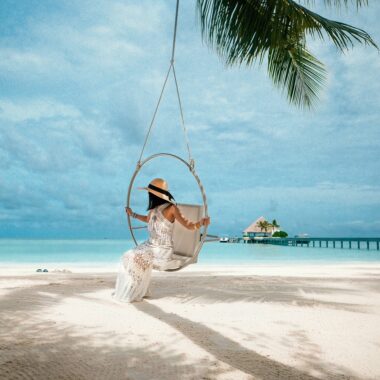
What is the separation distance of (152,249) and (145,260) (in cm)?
15

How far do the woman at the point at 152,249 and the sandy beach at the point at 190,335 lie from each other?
157 millimetres

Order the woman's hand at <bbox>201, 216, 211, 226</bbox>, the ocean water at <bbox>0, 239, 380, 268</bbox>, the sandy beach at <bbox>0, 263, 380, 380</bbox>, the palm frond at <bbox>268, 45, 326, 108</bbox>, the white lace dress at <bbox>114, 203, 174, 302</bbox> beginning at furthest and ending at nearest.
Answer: the ocean water at <bbox>0, 239, 380, 268</bbox>
the palm frond at <bbox>268, 45, 326, 108</bbox>
the woman's hand at <bbox>201, 216, 211, 226</bbox>
the white lace dress at <bbox>114, 203, 174, 302</bbox>
the sandy beach at <bbox>0, 263, 380, 380</bbox>

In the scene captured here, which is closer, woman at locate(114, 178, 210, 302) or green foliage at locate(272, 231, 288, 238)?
woman at locate(114, 178, 210, 302)

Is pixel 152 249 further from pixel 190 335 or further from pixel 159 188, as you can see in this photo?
pixel 190 335

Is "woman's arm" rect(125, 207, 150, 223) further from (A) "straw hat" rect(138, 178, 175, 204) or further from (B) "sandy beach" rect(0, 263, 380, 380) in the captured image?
(B) "sandy beach" rect(0, 263, 380, 380)

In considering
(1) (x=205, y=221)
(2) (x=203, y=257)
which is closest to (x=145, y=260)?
(1) (x=205, y=221)

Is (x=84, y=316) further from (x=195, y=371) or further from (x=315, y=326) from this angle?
(x=315, y=326)

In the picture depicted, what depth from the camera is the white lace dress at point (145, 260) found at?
400 cm

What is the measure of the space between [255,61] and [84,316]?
3400 mm

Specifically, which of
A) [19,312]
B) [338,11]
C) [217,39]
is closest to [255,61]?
[217,39]

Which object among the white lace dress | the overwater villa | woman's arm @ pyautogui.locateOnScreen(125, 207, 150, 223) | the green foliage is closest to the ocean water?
woman's arm @ pyautogui.locateOnScreen(125, 207, 150, 223)

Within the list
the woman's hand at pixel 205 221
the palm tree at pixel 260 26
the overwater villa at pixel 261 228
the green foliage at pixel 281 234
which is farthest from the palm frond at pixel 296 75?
the overwater villa at pixel 261 228

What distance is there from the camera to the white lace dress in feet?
13.1

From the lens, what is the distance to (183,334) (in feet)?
8.99
